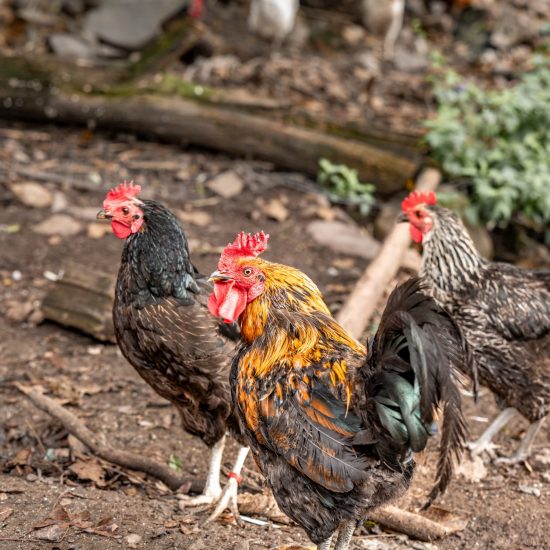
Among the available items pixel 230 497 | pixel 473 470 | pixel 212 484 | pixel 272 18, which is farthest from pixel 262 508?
pixel 272 18

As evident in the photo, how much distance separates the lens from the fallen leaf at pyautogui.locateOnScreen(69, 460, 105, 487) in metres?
4.77

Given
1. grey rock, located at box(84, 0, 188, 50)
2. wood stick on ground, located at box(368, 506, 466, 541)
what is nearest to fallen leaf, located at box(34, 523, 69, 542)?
wood stick on ground, located at box(368, 506, 466, 541)

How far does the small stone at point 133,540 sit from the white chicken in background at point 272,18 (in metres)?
9.30

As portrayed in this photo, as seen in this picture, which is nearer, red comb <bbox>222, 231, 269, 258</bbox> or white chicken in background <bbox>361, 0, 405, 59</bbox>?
red comb <bbox>222, 231, 269, 258</bbox>

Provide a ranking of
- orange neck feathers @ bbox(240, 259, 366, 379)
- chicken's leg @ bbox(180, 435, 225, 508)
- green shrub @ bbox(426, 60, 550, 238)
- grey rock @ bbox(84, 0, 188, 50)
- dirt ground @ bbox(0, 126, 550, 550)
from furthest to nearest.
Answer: grey rock @ bbox(84, 0, 188, 50), green shrub @ bbox(426, 60, 550, 238), chicken's leg @ bbox(180, 435, 225, 508), dirt ground @ bbox(0, 126, 550, 550), orange neck feathers @ bbox(240, 259, 366, 379)

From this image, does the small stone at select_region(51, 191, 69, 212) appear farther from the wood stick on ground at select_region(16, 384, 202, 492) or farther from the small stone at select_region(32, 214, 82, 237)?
the wood stick on ground at select_region(16, 384, 202, 492)

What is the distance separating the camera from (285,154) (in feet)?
29.4

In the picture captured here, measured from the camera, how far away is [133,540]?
13.2 feet

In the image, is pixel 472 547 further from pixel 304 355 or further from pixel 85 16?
pixel 85 16

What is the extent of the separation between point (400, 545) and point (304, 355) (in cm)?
149

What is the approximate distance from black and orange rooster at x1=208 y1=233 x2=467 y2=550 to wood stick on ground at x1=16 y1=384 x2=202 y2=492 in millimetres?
1301

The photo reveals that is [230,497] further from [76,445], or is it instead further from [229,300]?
[229,300]

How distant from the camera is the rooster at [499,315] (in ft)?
16.5

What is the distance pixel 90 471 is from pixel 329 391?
2.08 meters
